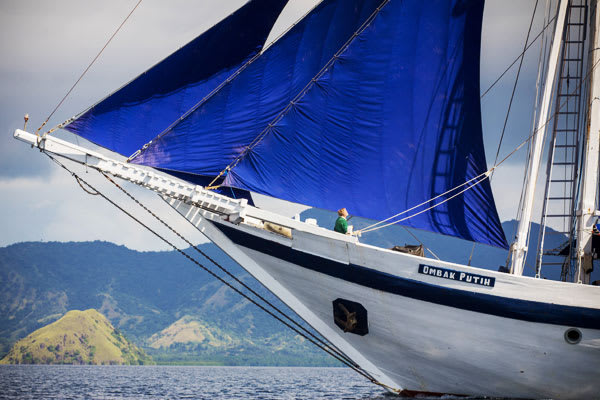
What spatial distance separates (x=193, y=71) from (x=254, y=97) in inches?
77.7

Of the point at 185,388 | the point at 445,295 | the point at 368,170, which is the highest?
the point at 368,170

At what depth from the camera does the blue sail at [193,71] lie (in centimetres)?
1752

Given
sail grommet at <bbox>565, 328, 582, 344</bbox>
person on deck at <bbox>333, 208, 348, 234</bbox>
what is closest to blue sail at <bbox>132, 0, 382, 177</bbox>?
person on deck at <bbox>333, 208, 348, 234</bbox>

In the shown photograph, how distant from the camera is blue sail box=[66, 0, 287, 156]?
57.5 feet

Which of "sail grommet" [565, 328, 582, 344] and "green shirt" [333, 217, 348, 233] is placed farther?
"green shirt" [333, 217, 348, 233]

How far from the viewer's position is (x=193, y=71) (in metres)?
17.9

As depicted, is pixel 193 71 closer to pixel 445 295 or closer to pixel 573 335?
pixel 445 295

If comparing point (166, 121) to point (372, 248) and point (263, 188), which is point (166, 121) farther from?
point (372, 248)

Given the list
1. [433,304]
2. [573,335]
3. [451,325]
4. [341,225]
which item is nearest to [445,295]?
[433,304]

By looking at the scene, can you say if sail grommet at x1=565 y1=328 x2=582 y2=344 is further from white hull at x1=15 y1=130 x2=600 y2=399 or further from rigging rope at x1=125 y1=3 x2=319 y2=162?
rigging rope at x1=125 y1=3 x2=319 y2=162

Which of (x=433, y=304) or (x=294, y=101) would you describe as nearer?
(x=433, y=304)

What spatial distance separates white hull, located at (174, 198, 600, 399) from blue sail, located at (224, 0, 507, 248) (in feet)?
6.05

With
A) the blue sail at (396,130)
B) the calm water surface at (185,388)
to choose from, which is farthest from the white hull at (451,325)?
the calm water surface at (185,388)

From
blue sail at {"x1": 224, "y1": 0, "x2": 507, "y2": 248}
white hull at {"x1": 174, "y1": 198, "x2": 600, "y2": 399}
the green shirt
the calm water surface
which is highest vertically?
blue sail at {"x1": 224, "y1": 0, "x2": 507, "y2": 248}
